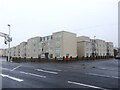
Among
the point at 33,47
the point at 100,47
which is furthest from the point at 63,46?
the point at 100,47

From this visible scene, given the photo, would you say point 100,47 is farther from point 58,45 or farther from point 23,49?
point 23,49

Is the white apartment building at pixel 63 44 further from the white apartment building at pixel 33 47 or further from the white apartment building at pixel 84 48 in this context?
the white apartment building at pixel 33 47

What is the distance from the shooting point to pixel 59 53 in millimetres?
66188

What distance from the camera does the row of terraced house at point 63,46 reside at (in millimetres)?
66812

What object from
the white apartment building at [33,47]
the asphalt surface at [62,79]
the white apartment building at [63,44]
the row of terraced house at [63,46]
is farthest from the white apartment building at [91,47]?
the asphalt surface at [62,79]

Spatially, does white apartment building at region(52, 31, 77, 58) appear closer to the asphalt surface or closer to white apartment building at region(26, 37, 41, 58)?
white apartment building at region(26, 37, 41, 58)

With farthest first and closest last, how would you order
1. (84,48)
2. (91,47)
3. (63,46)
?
(91,47), (84,48), (63,46)

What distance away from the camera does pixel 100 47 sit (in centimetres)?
9512

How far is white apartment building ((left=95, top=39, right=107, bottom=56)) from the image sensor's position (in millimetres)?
92613

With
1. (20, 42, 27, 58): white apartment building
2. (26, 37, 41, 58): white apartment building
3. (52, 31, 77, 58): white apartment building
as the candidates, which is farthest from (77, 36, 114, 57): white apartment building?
(20, 42, 27, 58): white apartment building

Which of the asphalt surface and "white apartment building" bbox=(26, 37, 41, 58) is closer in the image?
the asphalt surface

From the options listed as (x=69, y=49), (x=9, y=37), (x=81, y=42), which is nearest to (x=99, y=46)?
(x=81, y=42)

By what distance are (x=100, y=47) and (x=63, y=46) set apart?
37.1m

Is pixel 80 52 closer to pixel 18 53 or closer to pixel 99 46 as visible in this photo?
pixel 99 46
